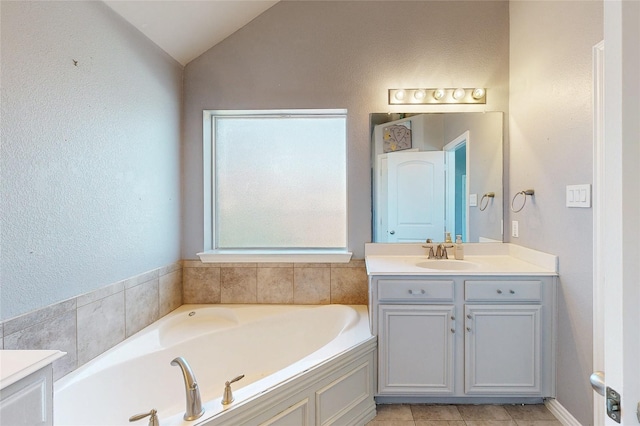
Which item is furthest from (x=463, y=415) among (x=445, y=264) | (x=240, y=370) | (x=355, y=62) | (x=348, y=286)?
(x=355, y=62)

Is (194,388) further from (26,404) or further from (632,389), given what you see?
(632,389)

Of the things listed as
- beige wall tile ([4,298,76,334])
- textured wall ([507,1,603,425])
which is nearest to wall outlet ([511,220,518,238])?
textured wall ([507,1,603,425])

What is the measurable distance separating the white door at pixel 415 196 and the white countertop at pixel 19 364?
6.92 feet

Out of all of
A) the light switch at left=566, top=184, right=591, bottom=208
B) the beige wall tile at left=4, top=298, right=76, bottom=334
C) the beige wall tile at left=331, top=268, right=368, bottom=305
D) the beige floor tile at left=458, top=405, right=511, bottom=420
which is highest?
the light switch at left=566, top=184, right=591, bottom=208

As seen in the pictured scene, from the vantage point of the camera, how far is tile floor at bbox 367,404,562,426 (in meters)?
1.84

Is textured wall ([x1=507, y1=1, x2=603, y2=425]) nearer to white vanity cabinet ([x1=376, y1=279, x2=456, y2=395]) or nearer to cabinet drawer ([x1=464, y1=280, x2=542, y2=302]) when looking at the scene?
cabinet drawer ([x1=464, y1=280, x2=542, y2=302])

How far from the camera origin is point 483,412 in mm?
1931

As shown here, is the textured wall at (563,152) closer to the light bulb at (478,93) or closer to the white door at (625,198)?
the light bulb at (478,93)

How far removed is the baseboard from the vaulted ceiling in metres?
3.29

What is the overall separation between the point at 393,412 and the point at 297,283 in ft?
3.51

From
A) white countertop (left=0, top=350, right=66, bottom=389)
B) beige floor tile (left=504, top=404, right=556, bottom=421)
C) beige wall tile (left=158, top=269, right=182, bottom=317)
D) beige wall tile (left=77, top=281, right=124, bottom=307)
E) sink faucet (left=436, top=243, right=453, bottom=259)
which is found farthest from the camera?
sink faucet (left=436, top=243, right=453, bottom=259)

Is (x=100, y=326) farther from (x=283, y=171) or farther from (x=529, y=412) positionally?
(x=529, y=412)

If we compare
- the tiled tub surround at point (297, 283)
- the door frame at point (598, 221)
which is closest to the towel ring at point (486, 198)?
the door frame at point (598, 221)

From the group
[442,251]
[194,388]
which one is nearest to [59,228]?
[194,388]
